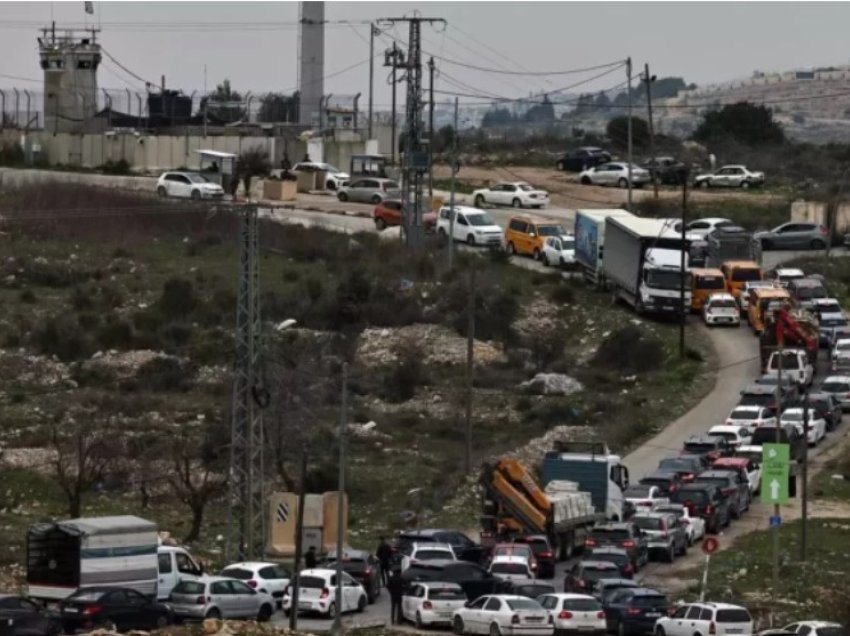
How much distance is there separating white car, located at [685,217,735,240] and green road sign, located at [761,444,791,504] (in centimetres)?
3836

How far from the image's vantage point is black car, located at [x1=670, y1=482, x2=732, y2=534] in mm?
48906

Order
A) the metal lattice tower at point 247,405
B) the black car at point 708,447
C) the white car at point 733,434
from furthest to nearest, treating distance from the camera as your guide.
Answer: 1. the white car at point 733,434
2. the black car at point 708,447
3. the metal lattice tower at point 247,405

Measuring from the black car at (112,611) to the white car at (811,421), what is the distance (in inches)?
976

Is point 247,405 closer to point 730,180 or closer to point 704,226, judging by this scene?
point 704,226

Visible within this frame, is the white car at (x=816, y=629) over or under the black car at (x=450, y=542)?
over

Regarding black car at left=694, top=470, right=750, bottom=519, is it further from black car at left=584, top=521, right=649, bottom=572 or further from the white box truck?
the white box truck

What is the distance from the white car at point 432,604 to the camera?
38.2m

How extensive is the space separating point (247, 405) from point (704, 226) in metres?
44.7

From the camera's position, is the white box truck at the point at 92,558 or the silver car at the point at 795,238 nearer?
the white box truck at the point at 92,558

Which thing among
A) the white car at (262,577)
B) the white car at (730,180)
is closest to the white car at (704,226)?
the white car at (730,180)

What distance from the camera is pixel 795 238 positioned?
295 ft

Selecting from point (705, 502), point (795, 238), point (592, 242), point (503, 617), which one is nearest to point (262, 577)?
point (503, 617)

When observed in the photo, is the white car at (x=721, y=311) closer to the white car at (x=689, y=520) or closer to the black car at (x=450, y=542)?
the white car at (x=689, y=520)

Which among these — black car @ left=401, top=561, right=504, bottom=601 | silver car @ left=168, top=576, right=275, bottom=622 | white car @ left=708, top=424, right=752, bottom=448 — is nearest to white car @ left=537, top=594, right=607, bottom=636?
black car @ left=401, top=561, right=504, bottom=601
